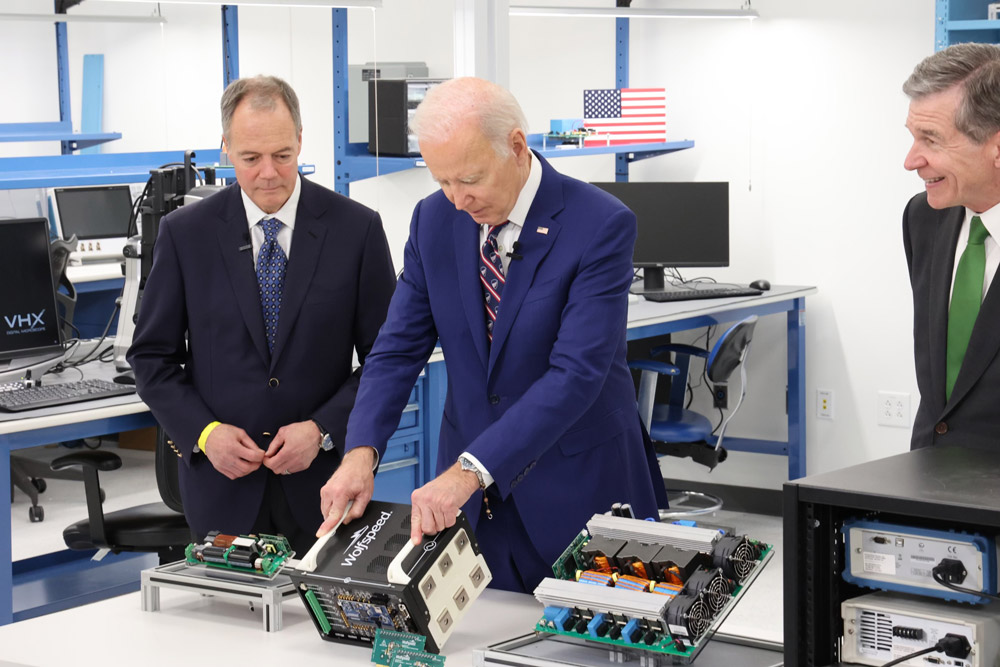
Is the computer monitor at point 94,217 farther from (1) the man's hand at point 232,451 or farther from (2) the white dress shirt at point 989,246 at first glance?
(2) the white dress shirt at point 989,246

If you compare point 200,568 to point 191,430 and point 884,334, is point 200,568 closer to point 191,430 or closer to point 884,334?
point 191,430

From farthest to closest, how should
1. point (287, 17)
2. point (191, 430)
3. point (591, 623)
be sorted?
point (287, 17)
point (191, 430)
point (591, 623)

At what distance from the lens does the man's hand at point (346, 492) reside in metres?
1.74

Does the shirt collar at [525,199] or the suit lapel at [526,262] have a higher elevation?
the shirt collar at [525,199]

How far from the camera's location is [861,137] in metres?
5.01

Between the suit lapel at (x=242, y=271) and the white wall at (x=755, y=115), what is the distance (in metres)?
1.76

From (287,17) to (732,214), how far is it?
2.21 metres

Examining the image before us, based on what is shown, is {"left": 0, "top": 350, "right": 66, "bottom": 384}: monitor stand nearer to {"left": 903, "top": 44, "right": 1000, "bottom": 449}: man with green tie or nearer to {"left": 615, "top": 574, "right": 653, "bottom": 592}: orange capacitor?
{"left": 615, "top": 574, "right": 653, "bottom": 592}: orange capacitor

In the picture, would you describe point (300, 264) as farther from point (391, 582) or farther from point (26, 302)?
point (26, 302)

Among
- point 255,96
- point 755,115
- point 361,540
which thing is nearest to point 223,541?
point 361,540

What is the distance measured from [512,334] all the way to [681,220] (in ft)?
10.8

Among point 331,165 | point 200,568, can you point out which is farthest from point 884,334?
point 200,568

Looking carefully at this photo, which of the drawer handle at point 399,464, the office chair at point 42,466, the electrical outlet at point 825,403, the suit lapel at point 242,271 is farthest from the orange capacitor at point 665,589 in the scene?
the electrical outlet at point 825,403

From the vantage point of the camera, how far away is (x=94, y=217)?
20.9 ft
